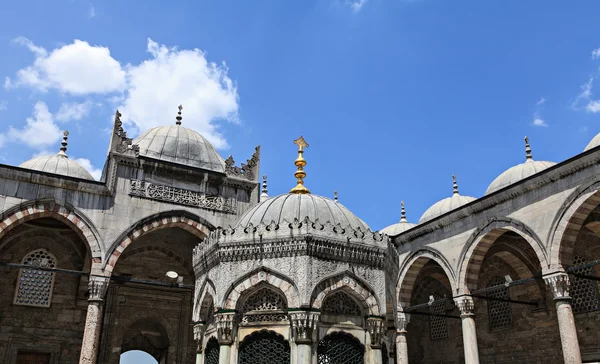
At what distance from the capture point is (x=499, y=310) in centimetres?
1609

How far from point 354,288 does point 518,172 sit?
46.7 ft

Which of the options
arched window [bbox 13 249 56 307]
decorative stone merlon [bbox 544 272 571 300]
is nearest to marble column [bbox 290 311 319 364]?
decorative stone merlon [bbox 544 272 571 300]

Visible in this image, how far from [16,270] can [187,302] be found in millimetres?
4577

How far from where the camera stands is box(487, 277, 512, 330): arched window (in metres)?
15.8

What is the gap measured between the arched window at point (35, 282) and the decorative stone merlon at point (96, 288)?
2298 millimetres

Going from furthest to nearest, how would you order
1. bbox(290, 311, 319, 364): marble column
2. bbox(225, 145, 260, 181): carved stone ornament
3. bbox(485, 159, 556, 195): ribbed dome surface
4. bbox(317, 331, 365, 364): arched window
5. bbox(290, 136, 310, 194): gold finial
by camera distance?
bbox(485, 159, 556, 195): ribbed dome surface → bbox(225, 145, 260, 181): carved stone ornament → bbox(290, 136, 310, 194): gold finial → bbox(317, 331, 365, 364): arched window → bbox(290, 311, 319, 364): marble column

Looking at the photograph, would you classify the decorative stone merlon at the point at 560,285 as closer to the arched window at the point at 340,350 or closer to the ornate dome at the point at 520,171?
the ornate dome at the point at 520,171

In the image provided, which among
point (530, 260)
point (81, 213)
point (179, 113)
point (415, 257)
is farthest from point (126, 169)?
point (530, 260)

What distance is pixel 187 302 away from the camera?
609 inches

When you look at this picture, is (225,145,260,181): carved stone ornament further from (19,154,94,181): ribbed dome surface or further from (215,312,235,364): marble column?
(215,312,235,364): marble column

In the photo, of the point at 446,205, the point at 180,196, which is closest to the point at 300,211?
the point at 180,196

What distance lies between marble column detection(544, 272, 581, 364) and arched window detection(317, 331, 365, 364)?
289 inches

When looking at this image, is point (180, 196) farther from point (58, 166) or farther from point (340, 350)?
point (340, 350)

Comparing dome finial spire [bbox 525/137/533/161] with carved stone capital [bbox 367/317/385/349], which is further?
dome finial spire [bbox 525/137/533/161]
